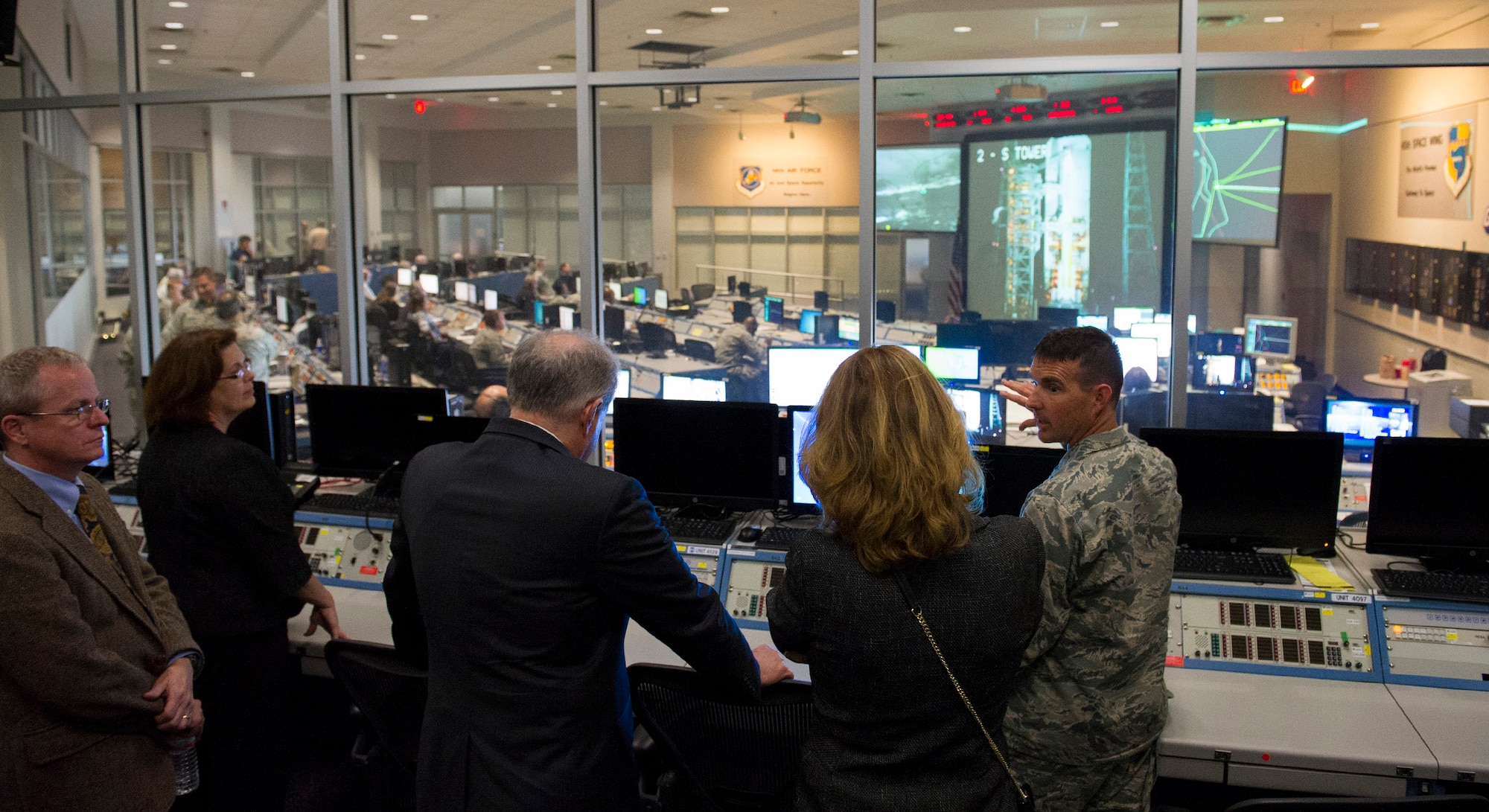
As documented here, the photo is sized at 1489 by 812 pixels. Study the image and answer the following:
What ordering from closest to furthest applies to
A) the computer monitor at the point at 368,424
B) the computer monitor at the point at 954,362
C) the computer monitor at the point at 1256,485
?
1. the computer monitor at the point at 1256,485
2. the computer monitor at the point at 368,424
3. the computer monitor at the point at 954,362

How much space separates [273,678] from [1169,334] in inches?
113

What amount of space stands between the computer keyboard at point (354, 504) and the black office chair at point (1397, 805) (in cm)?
280

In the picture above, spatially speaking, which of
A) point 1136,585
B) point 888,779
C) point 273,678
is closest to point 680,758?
point 888,779

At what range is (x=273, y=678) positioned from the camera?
2598 millimetres

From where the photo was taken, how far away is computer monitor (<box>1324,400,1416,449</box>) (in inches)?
161

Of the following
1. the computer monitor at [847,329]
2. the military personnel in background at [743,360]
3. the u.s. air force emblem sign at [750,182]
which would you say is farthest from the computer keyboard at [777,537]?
the u.s. air force emblem sign at [750,182]

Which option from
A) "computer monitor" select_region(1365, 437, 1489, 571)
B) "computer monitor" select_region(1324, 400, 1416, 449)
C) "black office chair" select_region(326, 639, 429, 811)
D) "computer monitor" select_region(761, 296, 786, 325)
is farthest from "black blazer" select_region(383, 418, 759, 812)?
"computer monitor" select_region(761, 296, 786, 325)

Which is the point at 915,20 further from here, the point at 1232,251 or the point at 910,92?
the point at 1232,251

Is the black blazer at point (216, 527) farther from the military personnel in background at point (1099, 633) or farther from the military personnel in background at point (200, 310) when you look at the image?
the military personnel in background at point (200, 310)

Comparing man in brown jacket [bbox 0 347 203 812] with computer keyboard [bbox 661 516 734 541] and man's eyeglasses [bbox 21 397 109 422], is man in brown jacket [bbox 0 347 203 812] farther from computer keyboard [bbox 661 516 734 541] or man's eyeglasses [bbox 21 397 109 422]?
computer keyboard [bbox 661 516 734 541]

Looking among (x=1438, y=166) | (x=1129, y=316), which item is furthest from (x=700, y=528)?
(x=1438, y=166)

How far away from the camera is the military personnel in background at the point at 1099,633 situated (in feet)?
6.14

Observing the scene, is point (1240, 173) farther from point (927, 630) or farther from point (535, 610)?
point (535, 610)

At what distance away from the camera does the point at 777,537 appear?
3.24 m
